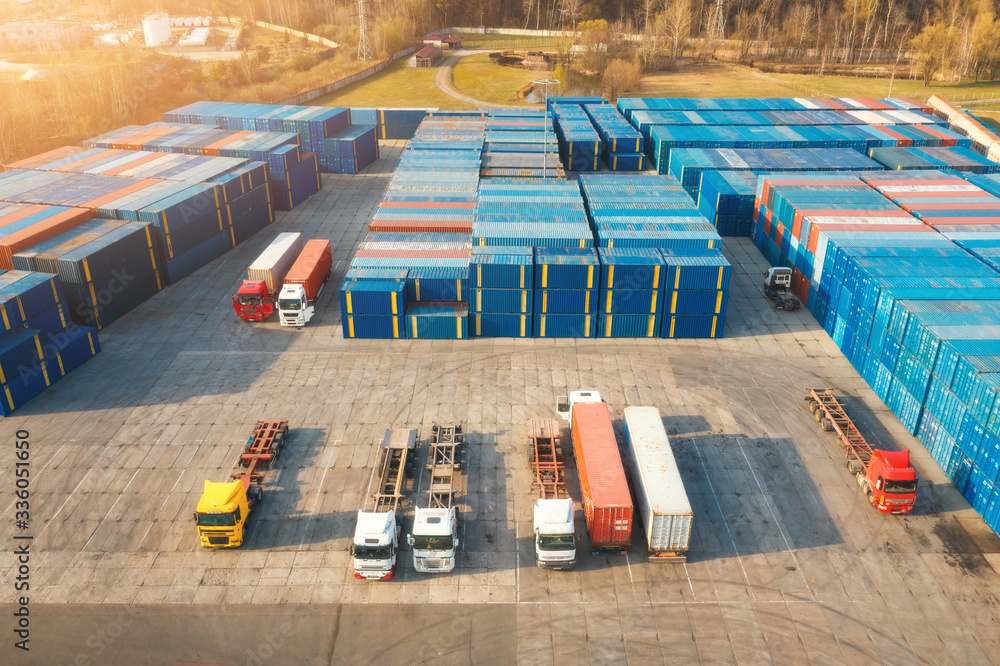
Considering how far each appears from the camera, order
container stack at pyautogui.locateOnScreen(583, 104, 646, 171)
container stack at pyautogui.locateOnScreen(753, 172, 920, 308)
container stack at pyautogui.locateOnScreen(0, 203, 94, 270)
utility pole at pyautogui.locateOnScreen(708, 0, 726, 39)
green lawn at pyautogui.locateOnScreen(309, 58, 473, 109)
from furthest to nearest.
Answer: utility pole at pyautogui.locateOnScreen(708, 0, 726, 39), green lawn at pyautogui.locateOnScreen(309, 58, 473, 109), container stack at pyautogui.locateOnScreen(583, 104, 646, 171), container stack at pyautogui.locateOnScreen(753, 172, 920, 308), container stack at pyautogui.locateOnScreen(0, 203, 94, 270)

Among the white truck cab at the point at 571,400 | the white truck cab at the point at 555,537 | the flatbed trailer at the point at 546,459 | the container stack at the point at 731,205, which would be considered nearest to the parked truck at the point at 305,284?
the flatbed trailer at the point at 546,459

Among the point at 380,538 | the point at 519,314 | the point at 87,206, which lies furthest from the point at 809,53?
the point at 380,538

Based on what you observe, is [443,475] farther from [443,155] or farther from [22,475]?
[443,155]

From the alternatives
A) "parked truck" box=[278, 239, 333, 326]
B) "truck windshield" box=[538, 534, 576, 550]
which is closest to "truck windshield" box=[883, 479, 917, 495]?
"truck windshield" box=[538, 534, 576, 550]

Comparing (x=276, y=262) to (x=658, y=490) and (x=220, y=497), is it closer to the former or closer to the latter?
(x=220, y=497)

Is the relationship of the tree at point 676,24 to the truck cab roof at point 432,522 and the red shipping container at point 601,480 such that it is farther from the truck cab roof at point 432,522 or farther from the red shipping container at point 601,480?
the truck cab roof at point 432,522

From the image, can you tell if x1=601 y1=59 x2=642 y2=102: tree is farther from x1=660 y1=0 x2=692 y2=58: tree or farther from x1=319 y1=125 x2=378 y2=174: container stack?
x1=319 y1=125 x2=378 y2=174: container stack
